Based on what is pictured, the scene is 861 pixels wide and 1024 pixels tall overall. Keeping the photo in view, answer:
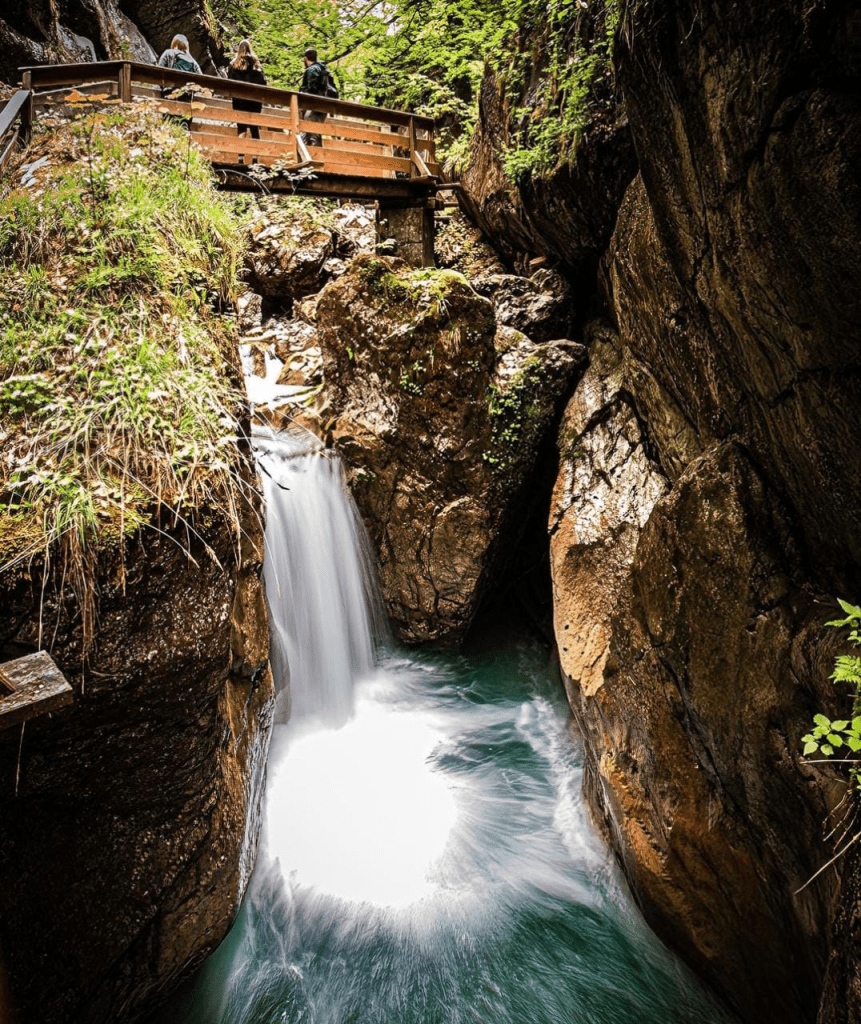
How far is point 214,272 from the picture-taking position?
475 centimetres

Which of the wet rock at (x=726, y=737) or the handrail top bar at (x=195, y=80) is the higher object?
the handrail top bar at (x=195, y=80)

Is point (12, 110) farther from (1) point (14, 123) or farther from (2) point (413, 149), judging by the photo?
(2) point (413, 149)

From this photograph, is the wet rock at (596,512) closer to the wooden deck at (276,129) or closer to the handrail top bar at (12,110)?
the wooden deck at (276,129)

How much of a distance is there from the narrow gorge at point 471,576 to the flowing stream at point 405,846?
32 mm

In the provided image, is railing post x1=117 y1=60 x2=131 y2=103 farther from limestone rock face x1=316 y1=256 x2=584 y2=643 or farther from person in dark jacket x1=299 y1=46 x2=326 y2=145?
limestone rock face x1=316 y1=256 x2=584 y2=643

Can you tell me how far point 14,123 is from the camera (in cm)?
489

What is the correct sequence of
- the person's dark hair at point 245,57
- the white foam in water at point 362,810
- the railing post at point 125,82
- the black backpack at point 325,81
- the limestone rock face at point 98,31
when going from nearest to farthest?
the white foam in water at point 362,810 < the railing post at point 125,82 < the black backpack at point 325,81 < the person's dark hair at point 245,57 < the limestone rock face at point 98,31

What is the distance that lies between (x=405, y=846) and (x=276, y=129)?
8.54 meters

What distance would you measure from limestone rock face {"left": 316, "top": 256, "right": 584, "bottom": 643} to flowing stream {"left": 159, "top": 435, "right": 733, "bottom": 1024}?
502mm

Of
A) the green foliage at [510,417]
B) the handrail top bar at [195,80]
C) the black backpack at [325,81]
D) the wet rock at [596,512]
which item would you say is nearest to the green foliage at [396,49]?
the handrail top bar at [195,80]

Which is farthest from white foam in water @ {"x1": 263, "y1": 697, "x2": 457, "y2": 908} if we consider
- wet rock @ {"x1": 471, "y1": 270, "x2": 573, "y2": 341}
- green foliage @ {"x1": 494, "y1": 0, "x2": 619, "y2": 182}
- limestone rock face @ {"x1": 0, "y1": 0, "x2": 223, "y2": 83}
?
limestone rock face @ {"x1": 0, "y1": 0, "x2": 223, "y2": 83}

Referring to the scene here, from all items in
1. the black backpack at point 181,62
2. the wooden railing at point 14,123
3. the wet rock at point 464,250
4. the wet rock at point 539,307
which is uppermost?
the black backpack at point 181,62

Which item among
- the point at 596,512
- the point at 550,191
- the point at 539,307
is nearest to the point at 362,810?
the point at 596,512

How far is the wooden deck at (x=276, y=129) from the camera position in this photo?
6.71m
